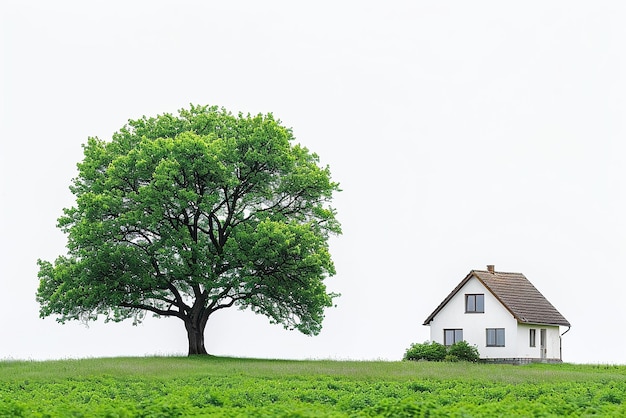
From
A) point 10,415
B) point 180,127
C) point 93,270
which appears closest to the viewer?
point 10,415

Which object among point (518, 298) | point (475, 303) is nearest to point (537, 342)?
point (518, 298)

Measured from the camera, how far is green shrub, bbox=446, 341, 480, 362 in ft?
190

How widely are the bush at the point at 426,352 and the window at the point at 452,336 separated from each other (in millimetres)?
2619

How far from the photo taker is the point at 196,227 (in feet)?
170

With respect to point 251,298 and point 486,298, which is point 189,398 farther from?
point 486,298

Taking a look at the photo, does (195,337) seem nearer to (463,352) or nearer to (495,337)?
(463,352)

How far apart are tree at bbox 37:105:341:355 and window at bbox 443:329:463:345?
1275 cm

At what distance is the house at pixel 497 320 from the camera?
5950cm

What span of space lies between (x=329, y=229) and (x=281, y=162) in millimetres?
5214

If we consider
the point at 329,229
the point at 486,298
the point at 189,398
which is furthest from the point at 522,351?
the point at 189,398

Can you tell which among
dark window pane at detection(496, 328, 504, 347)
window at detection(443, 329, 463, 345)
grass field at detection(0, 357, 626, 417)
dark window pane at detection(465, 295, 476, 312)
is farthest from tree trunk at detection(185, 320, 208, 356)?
dark window pane at detection(496, 328, 504, 347)

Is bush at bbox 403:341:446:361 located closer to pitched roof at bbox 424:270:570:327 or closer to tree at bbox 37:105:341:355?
pitched roof at bbox 424:270:570:327

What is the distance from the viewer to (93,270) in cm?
5034

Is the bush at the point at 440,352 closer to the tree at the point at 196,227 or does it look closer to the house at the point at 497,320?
the house at the point at 497,320
